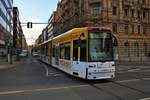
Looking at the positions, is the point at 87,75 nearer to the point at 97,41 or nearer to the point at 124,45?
the point at 97,41

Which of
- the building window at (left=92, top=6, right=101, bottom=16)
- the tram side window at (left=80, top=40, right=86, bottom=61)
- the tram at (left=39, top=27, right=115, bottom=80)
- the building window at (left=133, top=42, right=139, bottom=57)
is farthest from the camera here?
the building window at (left=133, top=42, right=139, bottom=57)

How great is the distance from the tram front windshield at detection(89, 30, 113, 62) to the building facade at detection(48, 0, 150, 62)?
31.7 m

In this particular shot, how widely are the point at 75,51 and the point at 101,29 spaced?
7.14 ft

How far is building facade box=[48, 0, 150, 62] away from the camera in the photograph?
47.3 meters

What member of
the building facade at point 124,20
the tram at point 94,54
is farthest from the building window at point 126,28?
the tram at point 94,54

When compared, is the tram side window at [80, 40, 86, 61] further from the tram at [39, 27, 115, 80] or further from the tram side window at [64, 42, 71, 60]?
the tram side window at [64, 42, 71, 60]

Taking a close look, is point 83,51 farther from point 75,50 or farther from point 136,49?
point 136,49

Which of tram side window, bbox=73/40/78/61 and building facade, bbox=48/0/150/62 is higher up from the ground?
building facade, bbox=48/0/150/62

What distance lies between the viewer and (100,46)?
13688 mm


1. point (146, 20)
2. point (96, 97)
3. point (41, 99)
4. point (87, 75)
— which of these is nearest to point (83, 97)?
point (96, 97)

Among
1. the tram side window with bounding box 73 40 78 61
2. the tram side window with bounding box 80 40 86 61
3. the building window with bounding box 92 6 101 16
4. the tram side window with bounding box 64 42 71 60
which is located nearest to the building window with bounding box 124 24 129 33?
the building window with bounding box 92 6 101 16

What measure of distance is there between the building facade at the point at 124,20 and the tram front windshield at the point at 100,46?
31669mm

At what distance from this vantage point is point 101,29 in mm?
14023

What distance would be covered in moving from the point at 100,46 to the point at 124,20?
3767cm
